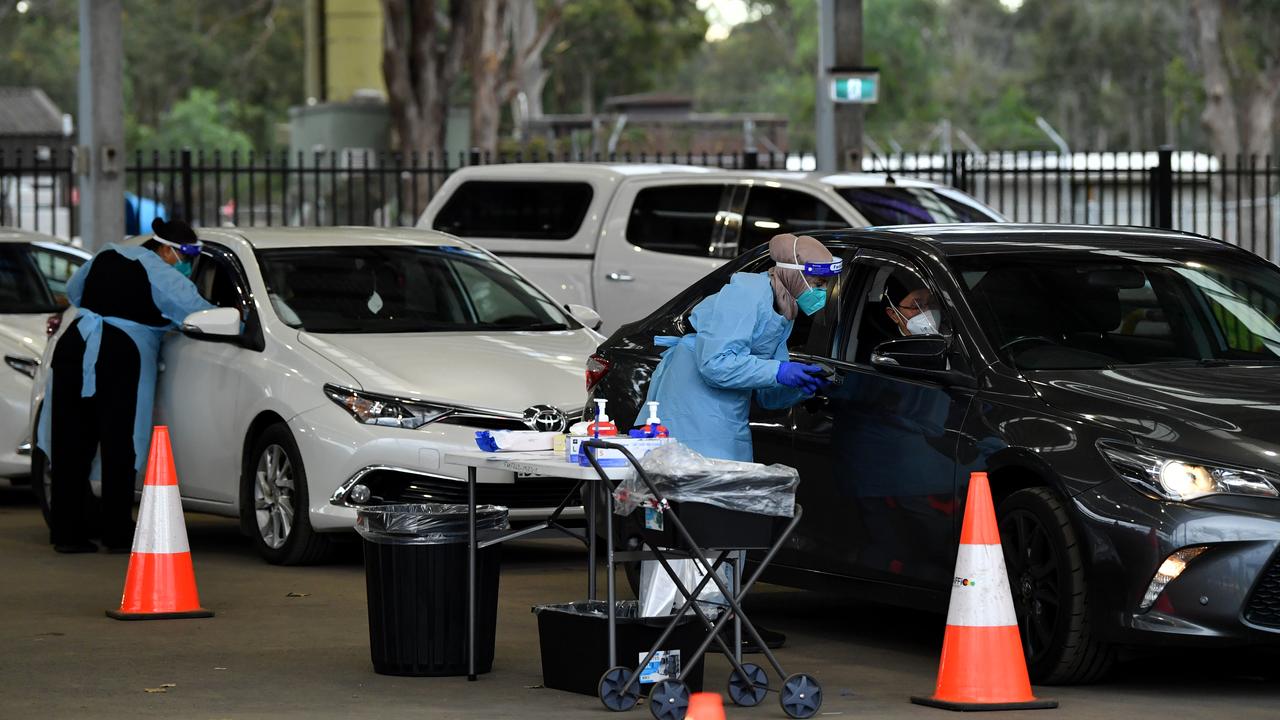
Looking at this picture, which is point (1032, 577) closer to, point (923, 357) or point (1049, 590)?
point (1049, 590)

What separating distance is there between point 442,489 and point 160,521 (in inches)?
67.2

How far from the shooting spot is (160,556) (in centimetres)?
913

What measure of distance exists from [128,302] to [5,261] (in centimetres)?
336

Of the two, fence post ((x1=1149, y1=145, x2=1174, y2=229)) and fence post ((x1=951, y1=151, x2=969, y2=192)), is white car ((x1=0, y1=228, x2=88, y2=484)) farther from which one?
fence post ((x1=1149, y1=145, x2=1174, y2=229))

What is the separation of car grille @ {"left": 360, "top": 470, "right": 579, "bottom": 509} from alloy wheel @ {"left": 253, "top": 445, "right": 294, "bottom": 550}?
0.55 meters

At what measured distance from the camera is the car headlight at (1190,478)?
6.88m

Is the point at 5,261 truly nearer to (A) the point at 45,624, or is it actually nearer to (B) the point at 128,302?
(B) the point at 128,302

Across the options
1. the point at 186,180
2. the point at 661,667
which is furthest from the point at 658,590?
the point at 186,180

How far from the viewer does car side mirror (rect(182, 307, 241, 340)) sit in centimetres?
1089

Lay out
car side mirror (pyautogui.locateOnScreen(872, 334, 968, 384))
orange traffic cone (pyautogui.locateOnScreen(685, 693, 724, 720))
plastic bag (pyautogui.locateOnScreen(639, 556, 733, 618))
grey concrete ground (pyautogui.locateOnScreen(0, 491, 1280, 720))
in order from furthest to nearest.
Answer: car side mirror (pyautogui.locateOnScreen(872, 334, 968, 384)) → plastic bag (pyautogui.locateOnScreen(639, 556, 733, 618)) → grey concrete ground (pyautogui.locateOnScreen(0, 491, 1280, 720)) → orange traffic cone (pyautogui.locateOnScreen(685, 693, 724, 720))

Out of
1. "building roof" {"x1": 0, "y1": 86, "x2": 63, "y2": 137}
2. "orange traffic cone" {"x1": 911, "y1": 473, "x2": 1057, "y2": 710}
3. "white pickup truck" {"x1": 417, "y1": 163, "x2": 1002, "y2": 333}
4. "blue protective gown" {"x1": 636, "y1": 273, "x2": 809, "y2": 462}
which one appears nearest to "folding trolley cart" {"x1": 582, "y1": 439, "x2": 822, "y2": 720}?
"orange traffic cone" {"x1": 911, "y1": 473, "x2": 1057, "y2": 710}

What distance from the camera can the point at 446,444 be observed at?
33.6ft

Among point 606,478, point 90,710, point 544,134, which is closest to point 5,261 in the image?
point 90,710

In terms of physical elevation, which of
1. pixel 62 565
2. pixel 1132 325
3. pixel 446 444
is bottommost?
pixel 62 565
